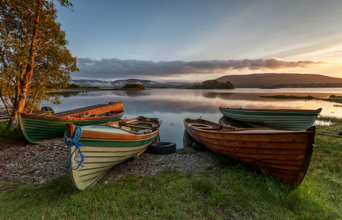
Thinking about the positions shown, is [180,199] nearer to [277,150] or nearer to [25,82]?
[277,150]

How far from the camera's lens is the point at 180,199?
14.9ft

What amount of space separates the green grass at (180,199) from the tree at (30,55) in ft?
21.9

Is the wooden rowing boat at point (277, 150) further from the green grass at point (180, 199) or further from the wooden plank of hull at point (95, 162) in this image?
the wooden plank of hull at point (95, 162)

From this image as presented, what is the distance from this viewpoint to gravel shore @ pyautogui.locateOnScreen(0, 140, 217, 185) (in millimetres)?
5730

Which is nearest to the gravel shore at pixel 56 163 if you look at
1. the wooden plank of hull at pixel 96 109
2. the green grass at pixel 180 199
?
the green grass at pixel 180 199

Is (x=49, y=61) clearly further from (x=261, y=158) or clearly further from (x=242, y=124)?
(x=242, y=124)

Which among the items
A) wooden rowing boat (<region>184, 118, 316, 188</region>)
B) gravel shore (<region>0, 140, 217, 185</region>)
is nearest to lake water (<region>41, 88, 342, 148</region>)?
gravel shore (<region>0, 140, 217, 185</region>)

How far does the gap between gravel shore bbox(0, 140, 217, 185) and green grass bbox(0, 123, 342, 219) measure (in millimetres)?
704

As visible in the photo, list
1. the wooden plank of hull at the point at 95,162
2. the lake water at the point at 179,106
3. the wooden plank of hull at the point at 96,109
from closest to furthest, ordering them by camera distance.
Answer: the wooden plank of hull at the point at 95,162, the wooden plank of hull at the point at 96,109, the lake water at the point at 179,106

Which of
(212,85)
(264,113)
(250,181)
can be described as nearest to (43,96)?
(250,181)

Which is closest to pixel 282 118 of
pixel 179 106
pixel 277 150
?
pixel 277 150

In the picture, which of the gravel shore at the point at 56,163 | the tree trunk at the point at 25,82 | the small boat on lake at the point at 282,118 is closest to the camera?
the gravel shore at the point at 56,163

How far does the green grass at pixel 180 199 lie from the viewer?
3.85 m

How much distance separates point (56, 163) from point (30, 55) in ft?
23.6
